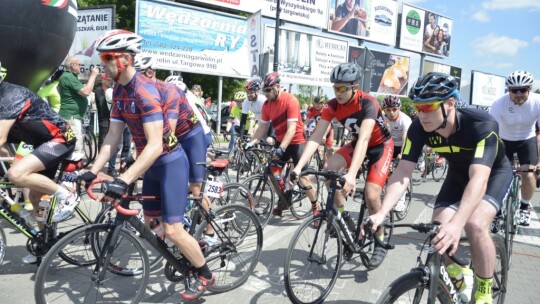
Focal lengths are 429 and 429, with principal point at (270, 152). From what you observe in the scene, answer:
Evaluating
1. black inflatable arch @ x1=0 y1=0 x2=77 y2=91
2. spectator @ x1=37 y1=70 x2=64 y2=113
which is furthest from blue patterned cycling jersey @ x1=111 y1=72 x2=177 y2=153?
black inflatable arch @ x1=0 y1=0 x2=77 y2=91

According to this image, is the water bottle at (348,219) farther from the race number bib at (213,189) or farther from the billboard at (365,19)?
the billboard at (365,19)

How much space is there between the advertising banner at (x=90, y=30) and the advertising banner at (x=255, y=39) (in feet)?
18.7

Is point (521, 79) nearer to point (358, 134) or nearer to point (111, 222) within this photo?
point (358, 134)

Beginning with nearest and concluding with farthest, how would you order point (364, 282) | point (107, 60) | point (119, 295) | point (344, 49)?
point (107, 60) < point (119, 295) < point (364, 282) < point (344, 49)

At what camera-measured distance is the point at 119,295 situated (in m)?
3.44

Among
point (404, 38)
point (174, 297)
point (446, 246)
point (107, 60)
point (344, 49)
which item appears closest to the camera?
point (446, 246)

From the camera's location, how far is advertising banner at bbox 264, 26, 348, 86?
953 inches

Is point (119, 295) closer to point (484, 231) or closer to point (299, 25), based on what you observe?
point (484, 231)

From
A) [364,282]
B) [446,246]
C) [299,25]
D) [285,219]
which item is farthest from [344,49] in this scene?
[446,246]

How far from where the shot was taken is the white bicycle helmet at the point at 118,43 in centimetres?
305

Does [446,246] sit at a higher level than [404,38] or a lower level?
lower

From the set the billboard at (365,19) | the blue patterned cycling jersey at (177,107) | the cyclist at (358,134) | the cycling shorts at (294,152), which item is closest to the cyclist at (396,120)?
the cycling shorts at (294,152)

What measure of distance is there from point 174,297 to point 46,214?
4.78 feet

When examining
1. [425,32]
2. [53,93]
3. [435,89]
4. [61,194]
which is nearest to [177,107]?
[61,194]
